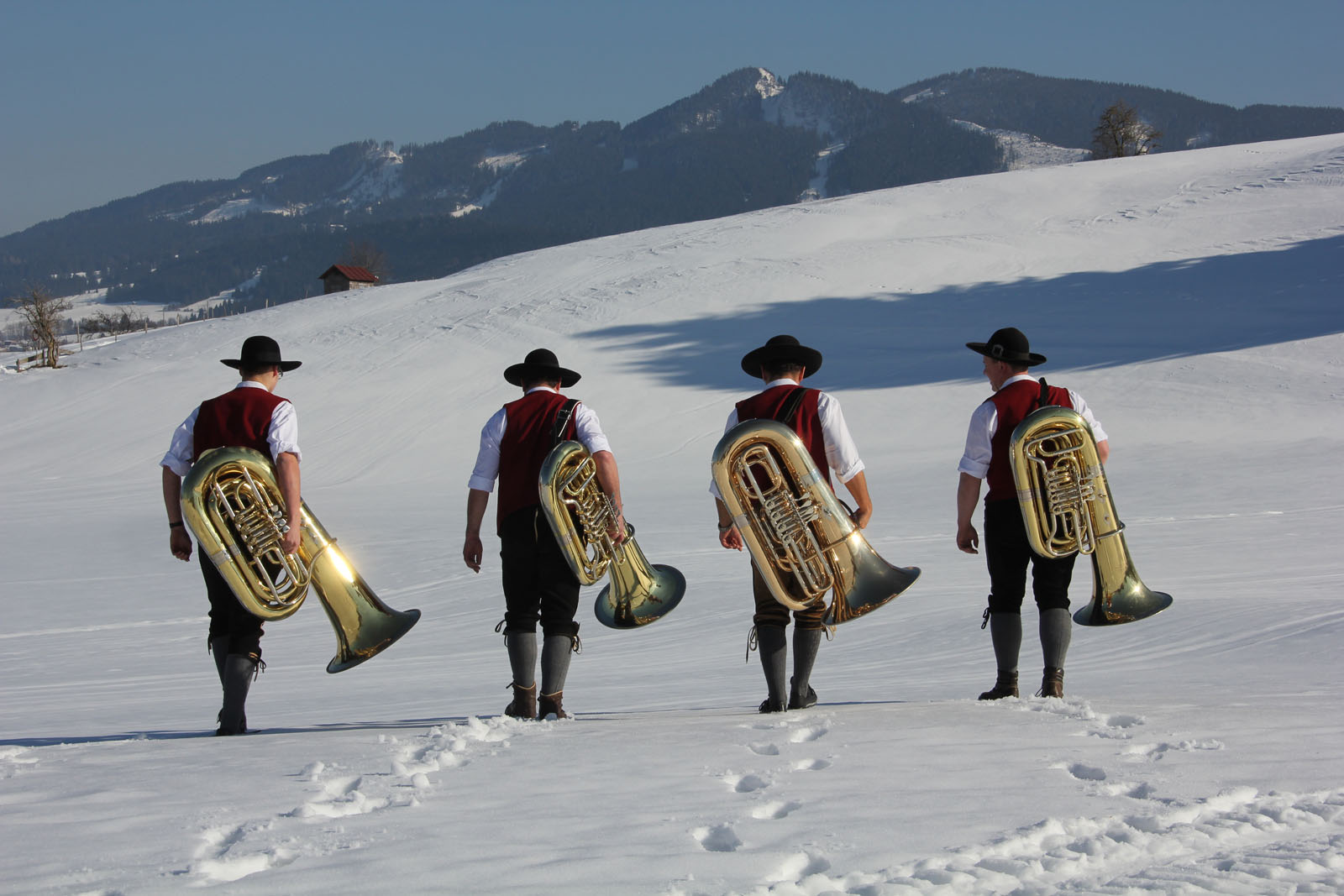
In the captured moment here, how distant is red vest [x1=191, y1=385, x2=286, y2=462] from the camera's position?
539cm

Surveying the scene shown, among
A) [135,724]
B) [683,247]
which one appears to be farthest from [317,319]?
[135,724]

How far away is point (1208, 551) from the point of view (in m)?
11.0

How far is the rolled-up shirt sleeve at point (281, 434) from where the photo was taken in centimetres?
536

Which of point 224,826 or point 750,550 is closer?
point 224,826

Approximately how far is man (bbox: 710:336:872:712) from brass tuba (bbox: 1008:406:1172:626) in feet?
2.49

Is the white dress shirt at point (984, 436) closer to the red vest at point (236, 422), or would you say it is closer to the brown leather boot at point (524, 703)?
the brown leather boot at point (524, 703)

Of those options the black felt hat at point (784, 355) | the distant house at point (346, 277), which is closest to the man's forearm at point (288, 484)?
the black felt hat at point (784, 355)

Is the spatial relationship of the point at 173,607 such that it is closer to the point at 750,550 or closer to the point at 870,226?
the point at 750,550

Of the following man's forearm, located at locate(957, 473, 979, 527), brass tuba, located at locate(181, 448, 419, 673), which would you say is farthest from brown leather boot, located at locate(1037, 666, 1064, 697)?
brass tuba, located at locate(181, 448, 419, 673)

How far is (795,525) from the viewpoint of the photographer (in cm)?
532

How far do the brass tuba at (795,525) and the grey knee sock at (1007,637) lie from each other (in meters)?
0.73

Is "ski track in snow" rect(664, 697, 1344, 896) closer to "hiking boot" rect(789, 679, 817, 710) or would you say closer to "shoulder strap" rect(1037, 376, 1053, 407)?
"hiking boot" rect(789, 679, 817, 710)

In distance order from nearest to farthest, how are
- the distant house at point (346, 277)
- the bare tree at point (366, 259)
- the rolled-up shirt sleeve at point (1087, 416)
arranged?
the rolled-up shirt sleeve at point (1087, 416) → the distant house at point (346, 277) → the bare tree at point (366, 259)

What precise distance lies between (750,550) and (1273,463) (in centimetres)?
1375
